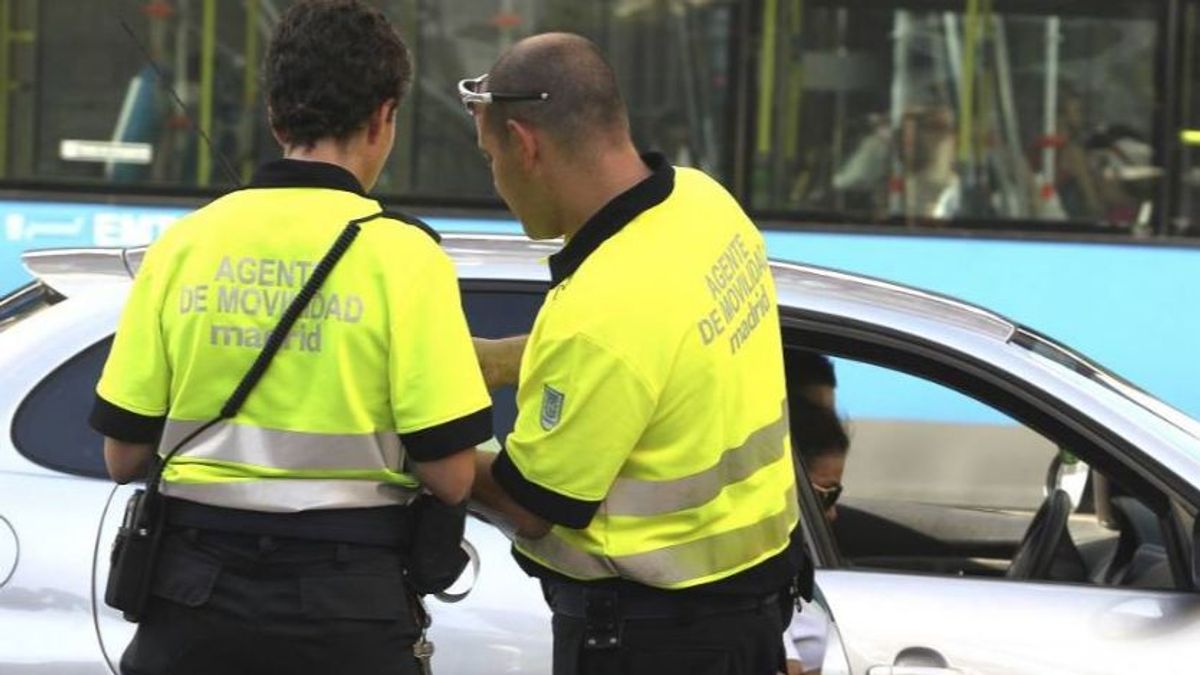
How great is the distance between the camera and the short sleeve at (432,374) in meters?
2.66

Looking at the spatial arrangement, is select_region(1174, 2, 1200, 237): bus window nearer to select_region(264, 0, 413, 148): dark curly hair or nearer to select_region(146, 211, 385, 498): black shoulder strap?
select_region(264, 0, 413, 148): dark curly hair

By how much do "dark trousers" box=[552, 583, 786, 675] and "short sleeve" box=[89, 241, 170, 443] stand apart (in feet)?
2.11

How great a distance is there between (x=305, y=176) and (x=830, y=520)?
5.39 feet

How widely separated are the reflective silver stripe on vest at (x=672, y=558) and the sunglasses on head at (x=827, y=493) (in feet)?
3.38

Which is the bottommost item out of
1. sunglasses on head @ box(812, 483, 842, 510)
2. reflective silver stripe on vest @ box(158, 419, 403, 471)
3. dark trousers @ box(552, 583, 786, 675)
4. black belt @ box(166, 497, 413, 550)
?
sunglasses on head @ box(812, 483, 842, 510)

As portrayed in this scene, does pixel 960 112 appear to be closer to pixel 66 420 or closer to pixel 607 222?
pixel 66 420

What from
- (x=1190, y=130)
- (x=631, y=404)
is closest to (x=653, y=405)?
(x=631, y=404)

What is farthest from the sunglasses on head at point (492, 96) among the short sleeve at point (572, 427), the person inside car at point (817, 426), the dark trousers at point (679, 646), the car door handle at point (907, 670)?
the car door handle at point (907, 670)

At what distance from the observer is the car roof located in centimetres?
377

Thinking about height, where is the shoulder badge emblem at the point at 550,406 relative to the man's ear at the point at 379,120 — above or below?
below

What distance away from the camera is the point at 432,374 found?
266 cm

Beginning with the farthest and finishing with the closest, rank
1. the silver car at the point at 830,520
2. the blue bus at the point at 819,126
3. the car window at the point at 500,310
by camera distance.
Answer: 1. the blue bus at the point at 819,126
2. the car window at the point at 500,310
3. the silver car at the point at 830,520

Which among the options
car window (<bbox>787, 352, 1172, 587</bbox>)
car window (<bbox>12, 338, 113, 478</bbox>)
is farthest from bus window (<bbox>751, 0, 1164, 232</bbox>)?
car window (<bbox>12, 338, 113, 478</bbox>)

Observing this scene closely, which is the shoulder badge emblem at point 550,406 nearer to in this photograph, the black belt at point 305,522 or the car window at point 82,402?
the black belt at point 305,522
